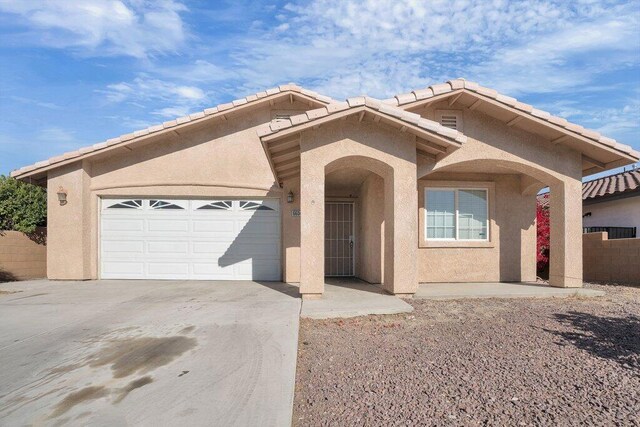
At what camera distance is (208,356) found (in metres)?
4.39

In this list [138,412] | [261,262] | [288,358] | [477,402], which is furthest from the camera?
[261,262]

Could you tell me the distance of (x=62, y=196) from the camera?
34.7 feet

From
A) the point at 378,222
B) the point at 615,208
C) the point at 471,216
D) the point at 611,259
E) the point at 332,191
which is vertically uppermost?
the point at 332,191

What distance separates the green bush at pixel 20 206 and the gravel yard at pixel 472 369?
416 inches

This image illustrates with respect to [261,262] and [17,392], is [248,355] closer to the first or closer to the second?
[17,392]

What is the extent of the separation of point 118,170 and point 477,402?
10891 mm

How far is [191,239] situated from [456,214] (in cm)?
730

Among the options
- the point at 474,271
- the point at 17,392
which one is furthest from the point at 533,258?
the point at 17,392

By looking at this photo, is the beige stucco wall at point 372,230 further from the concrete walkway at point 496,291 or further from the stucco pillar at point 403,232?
the stucco pillar at point 403,232

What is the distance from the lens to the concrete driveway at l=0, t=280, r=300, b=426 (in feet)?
10.2

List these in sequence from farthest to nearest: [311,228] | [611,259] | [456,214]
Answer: [611,259]
[456,214]
[311,228]

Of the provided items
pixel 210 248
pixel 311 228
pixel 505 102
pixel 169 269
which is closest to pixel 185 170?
pixel 210 248

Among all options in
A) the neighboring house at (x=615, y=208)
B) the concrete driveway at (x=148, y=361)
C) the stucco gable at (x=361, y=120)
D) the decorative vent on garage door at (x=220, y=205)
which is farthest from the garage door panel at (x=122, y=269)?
the neighboring house at (x=615, y=208)

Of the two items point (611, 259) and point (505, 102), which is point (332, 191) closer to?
point (505, 102)
